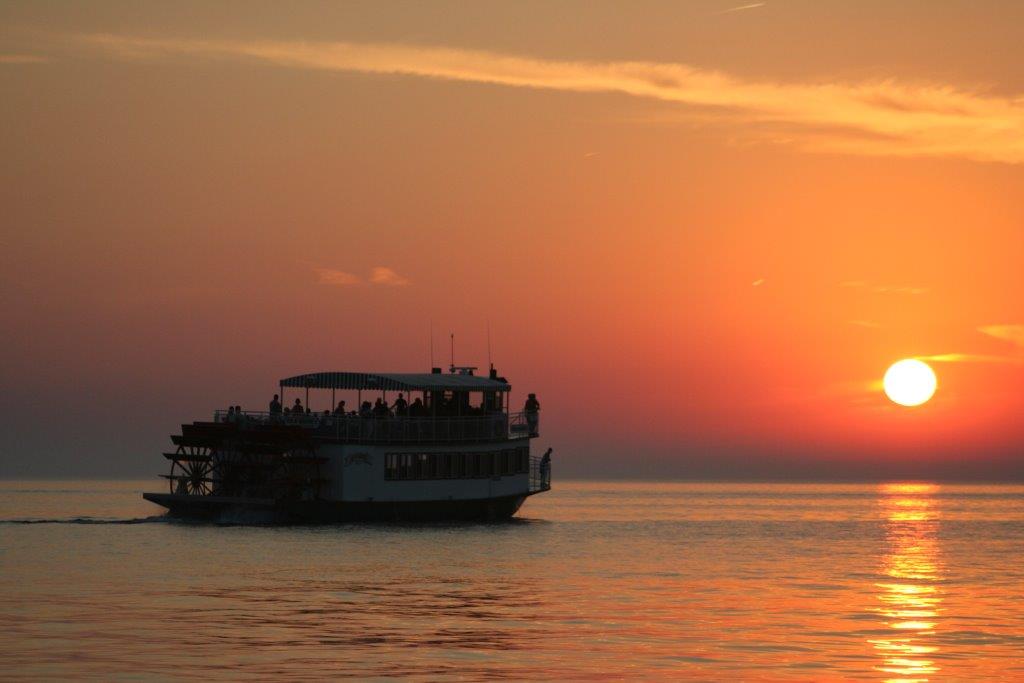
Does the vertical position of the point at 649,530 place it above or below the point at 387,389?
below

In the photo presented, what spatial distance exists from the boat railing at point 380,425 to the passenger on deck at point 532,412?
4008 mm

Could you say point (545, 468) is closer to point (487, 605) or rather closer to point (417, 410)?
point (417, 410)

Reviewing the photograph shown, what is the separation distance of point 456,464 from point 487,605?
99.2 ft

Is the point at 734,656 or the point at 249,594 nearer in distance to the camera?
the point at 734,656

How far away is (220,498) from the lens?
64250 millimetres

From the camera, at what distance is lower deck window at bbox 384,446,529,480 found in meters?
66.1

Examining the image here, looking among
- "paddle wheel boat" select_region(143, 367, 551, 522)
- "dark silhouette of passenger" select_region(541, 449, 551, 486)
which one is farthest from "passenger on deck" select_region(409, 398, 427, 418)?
"dark silhouette of passenger" select_region(541, 449, 551, 486)

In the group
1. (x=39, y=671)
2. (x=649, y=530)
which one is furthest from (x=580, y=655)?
(x=649, y=530)

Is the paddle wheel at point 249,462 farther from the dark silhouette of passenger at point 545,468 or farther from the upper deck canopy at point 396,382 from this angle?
the dark silhouette of passenger at point 545,468

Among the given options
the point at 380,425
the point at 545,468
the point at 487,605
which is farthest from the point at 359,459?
the point at 487,605

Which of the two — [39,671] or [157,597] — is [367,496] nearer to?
[157,597]

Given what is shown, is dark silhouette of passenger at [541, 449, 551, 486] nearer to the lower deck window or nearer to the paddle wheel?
the lower deck window

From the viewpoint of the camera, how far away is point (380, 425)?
2611 inches

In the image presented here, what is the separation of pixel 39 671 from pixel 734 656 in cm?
1276
